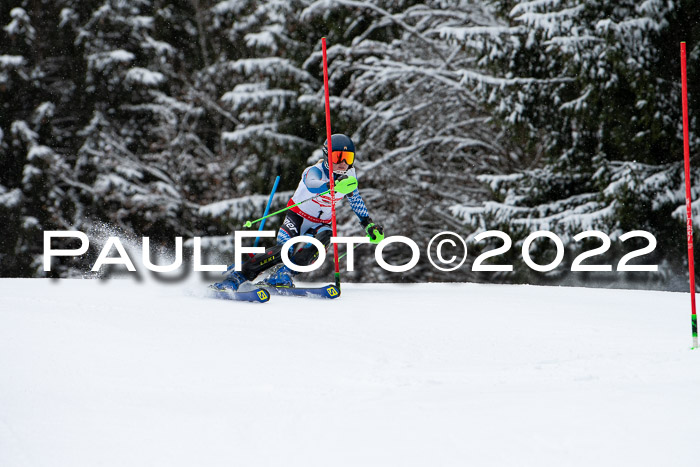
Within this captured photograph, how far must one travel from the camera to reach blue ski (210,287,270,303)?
639cm

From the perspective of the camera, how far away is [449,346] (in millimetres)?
4695

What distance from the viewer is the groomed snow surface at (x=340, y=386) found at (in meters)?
2.83

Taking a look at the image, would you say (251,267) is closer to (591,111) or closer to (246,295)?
(246,295)

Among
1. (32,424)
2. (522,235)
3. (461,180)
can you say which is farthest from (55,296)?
(461,180)

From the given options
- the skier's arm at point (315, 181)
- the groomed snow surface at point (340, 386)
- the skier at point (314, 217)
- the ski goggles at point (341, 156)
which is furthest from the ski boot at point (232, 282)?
the ski goggles at point (341, 156)

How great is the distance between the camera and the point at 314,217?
700 centimetres

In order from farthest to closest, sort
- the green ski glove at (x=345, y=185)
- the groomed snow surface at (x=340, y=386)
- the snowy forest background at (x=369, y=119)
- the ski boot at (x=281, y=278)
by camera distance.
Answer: the snowy forest background at (x=369, y=119), the ski boot at (x=281, y=278), the green ski glove at (x=345, y=185), the groomed snow surface at (x=340, y=386)

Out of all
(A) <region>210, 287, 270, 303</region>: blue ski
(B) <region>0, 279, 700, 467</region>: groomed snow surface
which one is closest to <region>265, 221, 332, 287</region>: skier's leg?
(A) <region>210, 287, 270, 303</region>: blue ski

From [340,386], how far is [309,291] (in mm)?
3298

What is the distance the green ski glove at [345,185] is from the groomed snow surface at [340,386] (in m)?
1.17

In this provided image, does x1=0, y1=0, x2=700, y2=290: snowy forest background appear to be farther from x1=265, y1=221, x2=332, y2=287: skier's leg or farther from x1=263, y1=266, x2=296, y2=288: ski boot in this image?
x1=263, y1=266, x2=296, y2=288: ski boot

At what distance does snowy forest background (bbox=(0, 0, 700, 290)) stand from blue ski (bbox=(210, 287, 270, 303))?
586 centimetres

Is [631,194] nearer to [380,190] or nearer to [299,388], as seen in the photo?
[380,190]

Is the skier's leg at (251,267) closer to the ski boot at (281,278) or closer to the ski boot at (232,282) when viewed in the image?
the ski boot at (232,282)
